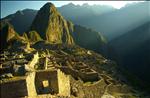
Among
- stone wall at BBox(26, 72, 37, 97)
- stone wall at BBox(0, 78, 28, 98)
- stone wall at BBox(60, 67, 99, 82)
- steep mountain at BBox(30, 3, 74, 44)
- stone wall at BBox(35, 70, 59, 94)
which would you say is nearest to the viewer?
stone wall at BBox(0, 78, 28, 98)

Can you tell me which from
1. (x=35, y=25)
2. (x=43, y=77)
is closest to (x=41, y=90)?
(x=43, y=77)

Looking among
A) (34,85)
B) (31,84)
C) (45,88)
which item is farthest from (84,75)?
(31,84)

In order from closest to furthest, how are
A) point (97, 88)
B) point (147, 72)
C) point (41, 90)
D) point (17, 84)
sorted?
point (17, 84) < point (41, 90) < point (97, 88) < point (147, 72)

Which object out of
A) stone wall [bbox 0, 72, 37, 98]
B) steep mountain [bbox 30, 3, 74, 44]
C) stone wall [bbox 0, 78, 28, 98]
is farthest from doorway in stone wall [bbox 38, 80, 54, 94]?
steep mountain [bbox 30, 3, 74, 44]

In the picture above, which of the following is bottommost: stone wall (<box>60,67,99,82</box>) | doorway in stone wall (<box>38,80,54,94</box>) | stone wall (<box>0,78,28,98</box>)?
stone wall (<box>60,67,99,82</box>)

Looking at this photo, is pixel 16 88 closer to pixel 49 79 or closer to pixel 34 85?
pixel 34 85

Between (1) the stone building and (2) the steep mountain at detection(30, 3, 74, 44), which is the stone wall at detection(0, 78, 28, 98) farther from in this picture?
(2) the steep mountain at detection(30, 3, 74, 44)

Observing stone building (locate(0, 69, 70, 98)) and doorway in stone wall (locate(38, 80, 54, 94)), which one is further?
doorway in stone wall (locate(38, 80, 54, 94))

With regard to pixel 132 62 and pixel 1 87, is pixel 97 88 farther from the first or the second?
pixel 132 62
